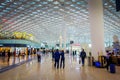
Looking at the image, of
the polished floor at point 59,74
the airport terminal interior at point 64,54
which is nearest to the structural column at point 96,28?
the airport terminal interior at point 64,54

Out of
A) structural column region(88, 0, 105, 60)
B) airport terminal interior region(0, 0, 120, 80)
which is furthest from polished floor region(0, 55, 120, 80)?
structural column region(88, 0, 105, 60)

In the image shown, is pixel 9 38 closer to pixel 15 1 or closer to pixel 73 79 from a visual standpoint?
pixel 15 1

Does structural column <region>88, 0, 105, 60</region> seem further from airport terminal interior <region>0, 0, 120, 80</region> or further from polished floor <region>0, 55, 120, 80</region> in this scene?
polished floor <region>0, 55, 120, 80</region>

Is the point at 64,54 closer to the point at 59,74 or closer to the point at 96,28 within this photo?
the point at 96,28

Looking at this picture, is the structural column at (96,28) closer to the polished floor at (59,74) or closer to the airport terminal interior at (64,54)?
the airport terminal interior at (64,54)

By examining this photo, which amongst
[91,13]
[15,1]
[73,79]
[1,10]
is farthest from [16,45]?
[73,79]

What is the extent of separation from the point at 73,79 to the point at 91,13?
840 centimetres

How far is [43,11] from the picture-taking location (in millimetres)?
34000

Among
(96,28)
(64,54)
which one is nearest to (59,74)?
(96,28)

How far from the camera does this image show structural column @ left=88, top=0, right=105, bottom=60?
1309 centimetres

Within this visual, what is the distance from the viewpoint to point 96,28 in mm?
13328

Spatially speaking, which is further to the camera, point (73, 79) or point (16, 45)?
point (16, 45)

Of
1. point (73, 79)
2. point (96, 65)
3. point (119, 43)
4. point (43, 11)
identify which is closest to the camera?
point (73, 79)

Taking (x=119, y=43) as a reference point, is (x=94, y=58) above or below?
below
